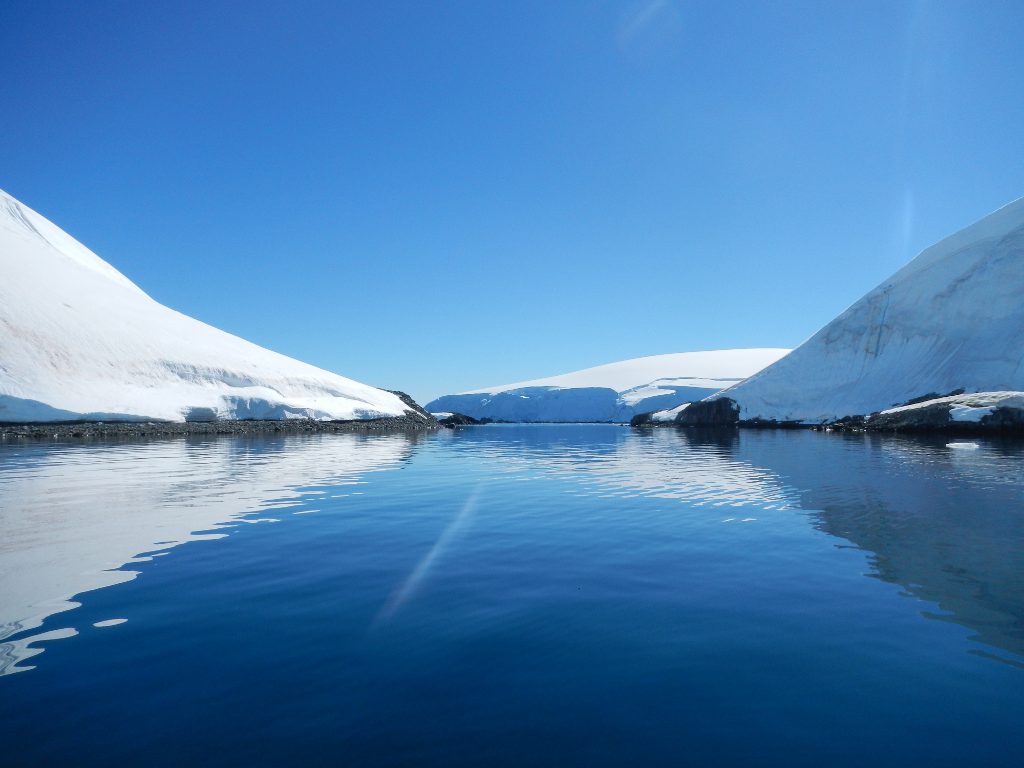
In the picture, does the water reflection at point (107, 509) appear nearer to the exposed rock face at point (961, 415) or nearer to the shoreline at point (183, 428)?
the shoreline at point (183, 428)

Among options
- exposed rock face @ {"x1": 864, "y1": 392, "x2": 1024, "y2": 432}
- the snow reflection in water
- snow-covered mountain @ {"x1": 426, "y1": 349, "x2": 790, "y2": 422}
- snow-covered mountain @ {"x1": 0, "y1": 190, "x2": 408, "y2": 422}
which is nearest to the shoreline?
snow-covered mountain @ {"x1": 0, "y1": 190, "x2": 408, "y2": 422}

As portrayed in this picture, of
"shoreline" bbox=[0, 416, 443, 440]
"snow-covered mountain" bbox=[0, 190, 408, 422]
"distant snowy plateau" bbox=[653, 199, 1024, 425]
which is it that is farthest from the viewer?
"distant snowy plateau" bbox=[653, 199, 1024, 425]

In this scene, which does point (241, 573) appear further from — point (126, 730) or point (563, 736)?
point (563, 736)

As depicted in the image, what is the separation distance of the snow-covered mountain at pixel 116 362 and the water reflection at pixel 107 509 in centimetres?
1945

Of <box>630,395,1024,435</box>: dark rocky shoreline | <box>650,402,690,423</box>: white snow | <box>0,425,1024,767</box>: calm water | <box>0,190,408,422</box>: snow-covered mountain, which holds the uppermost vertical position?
<box>0,190,408,422</box>: snow-covered mountain

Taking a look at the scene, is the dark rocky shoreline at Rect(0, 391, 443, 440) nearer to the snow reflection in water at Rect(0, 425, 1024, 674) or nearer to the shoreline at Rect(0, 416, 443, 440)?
the shoreline at Rect(0, 416, 443, 440)

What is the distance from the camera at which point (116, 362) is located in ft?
159

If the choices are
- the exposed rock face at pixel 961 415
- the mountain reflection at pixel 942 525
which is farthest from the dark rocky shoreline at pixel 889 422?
the mountain reflection at pixel 942 525

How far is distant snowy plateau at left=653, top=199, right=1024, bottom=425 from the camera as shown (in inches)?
1848

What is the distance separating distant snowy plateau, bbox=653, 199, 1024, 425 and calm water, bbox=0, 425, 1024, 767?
141ft

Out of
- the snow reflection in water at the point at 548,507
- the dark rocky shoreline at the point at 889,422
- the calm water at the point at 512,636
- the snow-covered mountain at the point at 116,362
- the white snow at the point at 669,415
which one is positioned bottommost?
the calm water at the point at 512,636

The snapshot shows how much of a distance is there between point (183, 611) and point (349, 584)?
68.8 inches

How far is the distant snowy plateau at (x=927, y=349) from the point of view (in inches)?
1848

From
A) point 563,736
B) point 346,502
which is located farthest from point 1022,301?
point 563,736
